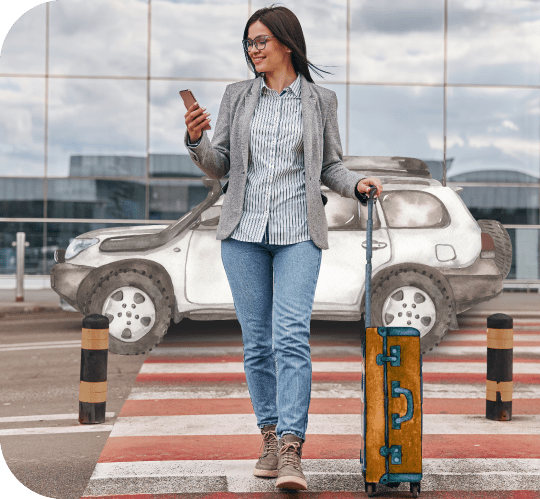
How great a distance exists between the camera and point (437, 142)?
16.4m

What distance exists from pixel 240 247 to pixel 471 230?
4393mm

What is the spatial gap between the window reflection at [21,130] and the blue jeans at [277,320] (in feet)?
45.0

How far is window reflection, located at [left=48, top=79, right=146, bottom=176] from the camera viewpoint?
15.9 meters

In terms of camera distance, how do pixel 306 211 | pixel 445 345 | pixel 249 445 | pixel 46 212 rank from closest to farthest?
pixel 306 211 < pixel 249 445 < pixel 445 345 < pixel 46 212

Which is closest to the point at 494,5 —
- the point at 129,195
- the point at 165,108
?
the point at 165,108

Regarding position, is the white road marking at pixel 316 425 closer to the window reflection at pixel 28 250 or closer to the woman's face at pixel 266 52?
the woman's face at pixel 266 52

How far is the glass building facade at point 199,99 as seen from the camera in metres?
16.0

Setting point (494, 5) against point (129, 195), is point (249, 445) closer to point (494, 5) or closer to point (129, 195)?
point (129, 195)

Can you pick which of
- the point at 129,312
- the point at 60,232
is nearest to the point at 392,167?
the point at 129,312

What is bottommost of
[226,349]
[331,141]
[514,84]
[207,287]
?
[226,349]

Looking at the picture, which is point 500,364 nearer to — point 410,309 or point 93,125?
point 410,309

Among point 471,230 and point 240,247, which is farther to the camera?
point 471,230

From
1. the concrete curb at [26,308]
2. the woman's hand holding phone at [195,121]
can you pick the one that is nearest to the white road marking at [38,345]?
the concrete curb at [26,308]

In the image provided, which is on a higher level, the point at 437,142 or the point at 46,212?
the point at 437,142
